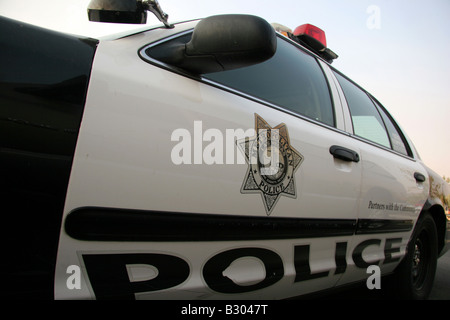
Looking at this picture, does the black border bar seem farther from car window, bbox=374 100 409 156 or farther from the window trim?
car window, bbox=374 100 409 156

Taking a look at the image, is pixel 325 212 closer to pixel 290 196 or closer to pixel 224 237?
pixel 290 196

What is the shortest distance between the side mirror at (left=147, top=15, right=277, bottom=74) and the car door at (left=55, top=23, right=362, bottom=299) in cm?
11

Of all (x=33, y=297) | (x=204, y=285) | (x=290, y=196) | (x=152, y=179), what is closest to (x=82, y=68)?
(x=152, y=179)

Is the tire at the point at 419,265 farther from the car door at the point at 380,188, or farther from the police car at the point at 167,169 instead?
the police car at the point at 167,169

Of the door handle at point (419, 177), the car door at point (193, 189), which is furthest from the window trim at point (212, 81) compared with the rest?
the door handle at point (419, 177)

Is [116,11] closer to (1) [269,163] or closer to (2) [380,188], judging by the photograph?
(1) [269,163]

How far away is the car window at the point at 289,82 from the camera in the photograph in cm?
132

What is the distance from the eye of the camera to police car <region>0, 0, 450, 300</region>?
75 cm

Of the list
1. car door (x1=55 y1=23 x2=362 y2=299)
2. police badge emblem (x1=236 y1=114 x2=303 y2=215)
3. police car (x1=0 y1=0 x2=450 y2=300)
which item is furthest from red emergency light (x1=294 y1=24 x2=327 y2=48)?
police badge emblem (x1=236 y1=114 x2=303 y2=215)

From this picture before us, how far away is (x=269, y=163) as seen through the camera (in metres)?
1.19

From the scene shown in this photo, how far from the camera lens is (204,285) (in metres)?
1.03

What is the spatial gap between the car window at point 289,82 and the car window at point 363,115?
26 centimetres

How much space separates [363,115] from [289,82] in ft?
2.69
